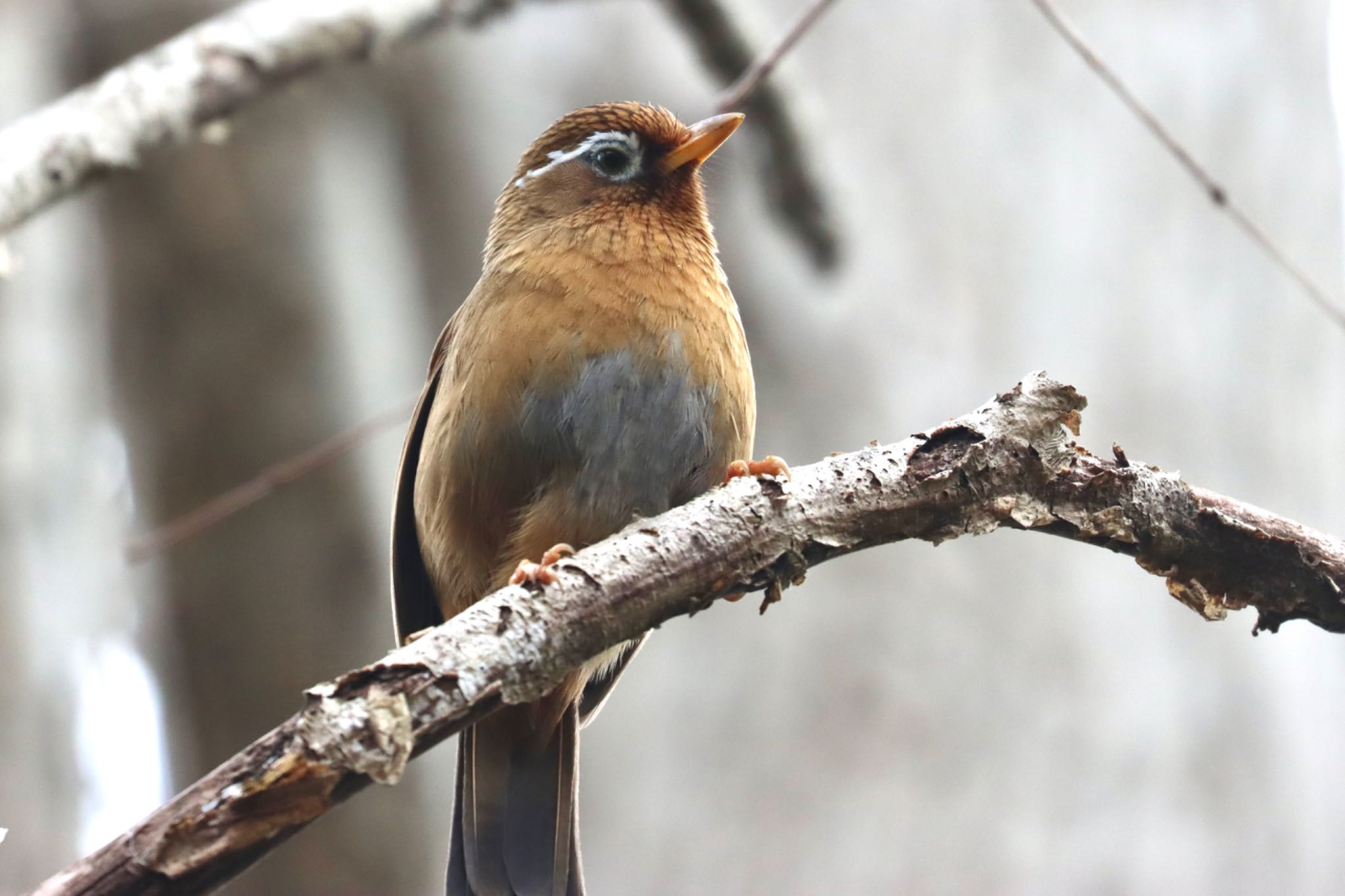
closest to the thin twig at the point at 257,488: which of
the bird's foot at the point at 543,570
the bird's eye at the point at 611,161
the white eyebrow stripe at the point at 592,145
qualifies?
the white eyebrow stripe at the point at 592,145

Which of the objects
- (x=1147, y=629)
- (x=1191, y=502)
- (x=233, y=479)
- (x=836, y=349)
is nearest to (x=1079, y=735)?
(x=1147, y=629)

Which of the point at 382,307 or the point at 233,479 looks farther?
the point at 382,307

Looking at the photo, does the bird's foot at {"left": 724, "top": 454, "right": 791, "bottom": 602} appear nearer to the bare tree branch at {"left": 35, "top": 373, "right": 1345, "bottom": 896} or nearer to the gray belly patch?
the gray belly patch

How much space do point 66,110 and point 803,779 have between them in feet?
12.5

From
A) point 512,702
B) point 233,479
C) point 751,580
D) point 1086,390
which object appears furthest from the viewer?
point 1086,390

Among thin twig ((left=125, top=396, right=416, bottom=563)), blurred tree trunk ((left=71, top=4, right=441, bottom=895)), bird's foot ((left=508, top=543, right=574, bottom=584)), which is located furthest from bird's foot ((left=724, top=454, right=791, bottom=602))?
blurred tree trunk ((left=71, top=4, right=441, bottom=895))

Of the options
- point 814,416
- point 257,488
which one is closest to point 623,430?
point 257,488

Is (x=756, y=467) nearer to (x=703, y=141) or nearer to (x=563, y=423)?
(x=563, y=423)

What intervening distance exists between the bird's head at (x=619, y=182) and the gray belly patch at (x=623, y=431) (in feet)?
1.67

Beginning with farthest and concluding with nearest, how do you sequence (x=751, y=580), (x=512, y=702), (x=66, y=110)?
(x=66, y=110)
(x=751, y=580)
(x=512, y=702)

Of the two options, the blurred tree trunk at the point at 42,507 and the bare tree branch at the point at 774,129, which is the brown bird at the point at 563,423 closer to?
the bare tree branch at the point at 774,129

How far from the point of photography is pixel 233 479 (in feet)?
17.1

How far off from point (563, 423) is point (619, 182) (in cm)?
90

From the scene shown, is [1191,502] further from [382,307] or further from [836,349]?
[382,307]
